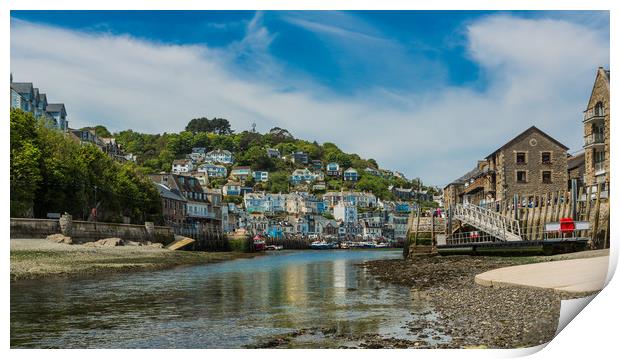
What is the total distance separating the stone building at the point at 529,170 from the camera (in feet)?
72.6

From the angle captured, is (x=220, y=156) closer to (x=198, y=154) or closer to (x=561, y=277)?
(x=198, y=154)

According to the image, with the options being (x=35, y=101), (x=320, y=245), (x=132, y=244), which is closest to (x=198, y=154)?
(x=35, y=101)

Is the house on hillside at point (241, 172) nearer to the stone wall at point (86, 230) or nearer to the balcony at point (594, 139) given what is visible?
the stone wall at point (86, 230)

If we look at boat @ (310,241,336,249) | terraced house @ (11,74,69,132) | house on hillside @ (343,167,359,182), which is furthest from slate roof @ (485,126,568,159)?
boat @ (310,241,336,249)

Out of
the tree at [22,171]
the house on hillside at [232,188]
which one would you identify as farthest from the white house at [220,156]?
the tree at [22,171]

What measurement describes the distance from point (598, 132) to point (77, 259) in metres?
16.3

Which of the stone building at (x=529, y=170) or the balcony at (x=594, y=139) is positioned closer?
the balcony at (x=594, y=139)

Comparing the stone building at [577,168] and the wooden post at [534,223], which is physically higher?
the stone building at [577,168]

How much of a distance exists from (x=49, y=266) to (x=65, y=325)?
8.01m

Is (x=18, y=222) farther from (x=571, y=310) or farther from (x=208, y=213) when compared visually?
(x=208, y=213)

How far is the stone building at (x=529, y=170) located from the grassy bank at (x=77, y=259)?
13.3m

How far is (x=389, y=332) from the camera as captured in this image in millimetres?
9328

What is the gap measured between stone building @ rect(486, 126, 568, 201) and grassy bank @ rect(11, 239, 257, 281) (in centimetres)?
1329
